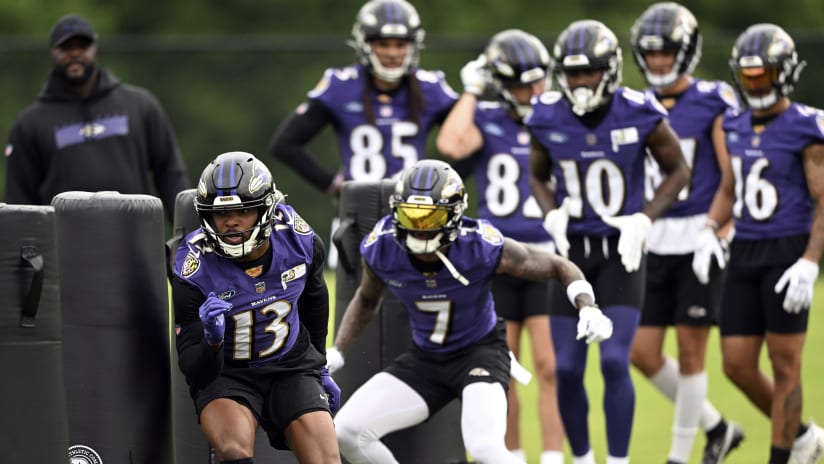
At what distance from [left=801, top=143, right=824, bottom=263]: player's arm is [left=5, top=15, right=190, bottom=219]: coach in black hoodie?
333 centimetres

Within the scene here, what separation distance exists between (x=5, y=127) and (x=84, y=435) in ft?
41.4

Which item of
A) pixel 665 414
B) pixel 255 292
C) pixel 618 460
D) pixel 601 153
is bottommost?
pixel 665 414

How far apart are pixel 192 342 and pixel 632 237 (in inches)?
91.7

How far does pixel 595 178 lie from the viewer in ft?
25.2

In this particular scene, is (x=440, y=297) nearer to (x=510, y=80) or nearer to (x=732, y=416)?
(x=510, y=80)

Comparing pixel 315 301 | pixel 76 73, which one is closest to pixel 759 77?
pixel 315 301

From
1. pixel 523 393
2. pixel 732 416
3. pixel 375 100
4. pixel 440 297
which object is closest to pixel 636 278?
pixel 440 297

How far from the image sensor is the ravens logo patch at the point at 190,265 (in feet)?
20.2

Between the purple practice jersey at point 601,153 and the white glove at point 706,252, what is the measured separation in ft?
2.11

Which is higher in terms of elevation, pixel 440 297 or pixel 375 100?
pixel 375 100

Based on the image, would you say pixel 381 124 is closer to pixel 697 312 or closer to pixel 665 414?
pixel 697 312

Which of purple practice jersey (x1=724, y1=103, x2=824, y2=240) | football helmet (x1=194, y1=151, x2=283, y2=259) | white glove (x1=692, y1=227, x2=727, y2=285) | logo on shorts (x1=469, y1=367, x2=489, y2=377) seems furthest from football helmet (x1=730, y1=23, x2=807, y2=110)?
football helmet (x1=194, y1=151, x2=283, y2=259)

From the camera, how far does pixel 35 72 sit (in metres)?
18.1

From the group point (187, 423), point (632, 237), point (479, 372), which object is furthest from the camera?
point (632, 237)
